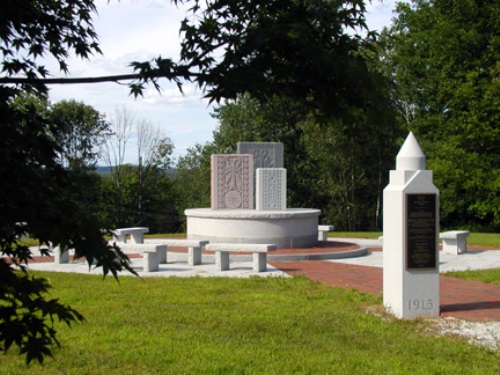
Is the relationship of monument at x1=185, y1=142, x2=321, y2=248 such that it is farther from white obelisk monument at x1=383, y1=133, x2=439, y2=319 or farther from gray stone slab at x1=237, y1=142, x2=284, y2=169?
white obelisk monument at x1=383, y1=133, x2=439, y2=319

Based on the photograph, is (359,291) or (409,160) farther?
(359,291)

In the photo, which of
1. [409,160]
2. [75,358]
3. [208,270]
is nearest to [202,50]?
[75,358]

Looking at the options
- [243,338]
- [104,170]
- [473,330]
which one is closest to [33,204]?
[243,338]

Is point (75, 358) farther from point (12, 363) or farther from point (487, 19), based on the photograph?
point (487, 19)

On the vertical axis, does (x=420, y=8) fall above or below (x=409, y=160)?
above

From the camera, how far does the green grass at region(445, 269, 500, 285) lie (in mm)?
10992

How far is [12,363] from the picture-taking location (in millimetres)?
5879

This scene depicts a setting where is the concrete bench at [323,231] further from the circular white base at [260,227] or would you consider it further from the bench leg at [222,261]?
the bench leg at [222,261]

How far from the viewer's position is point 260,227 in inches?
590

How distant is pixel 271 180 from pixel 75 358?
35.6 feet

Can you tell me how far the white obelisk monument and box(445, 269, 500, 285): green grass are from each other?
320 centimetres

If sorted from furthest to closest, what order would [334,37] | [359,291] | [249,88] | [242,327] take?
[359,291] → [242,327] → [334,37] → [249,88]

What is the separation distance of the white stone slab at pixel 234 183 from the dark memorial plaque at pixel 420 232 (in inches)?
359

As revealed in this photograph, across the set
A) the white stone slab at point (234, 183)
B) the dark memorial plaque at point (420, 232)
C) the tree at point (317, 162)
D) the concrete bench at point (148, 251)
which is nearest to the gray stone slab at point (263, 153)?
the white stone slab at point (234, 183)
